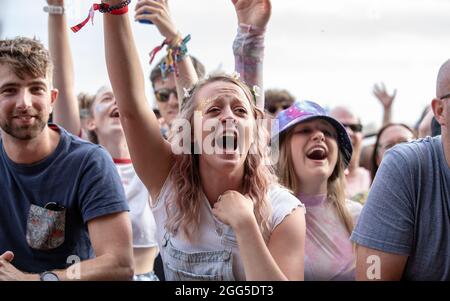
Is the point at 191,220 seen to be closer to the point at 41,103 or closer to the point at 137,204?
the point at 41,103

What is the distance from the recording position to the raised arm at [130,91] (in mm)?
2094

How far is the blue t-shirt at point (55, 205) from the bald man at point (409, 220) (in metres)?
0.85

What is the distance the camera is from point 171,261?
2.12 meters

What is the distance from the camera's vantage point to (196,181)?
2.23 m

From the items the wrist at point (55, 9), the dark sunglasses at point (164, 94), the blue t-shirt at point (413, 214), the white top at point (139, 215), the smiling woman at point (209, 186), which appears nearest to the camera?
the blue t-shirt at point (413, 214)

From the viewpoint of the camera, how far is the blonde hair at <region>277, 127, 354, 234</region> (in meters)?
2.62

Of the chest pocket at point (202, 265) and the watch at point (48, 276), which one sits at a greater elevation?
the chest pocket at point (202, 265)

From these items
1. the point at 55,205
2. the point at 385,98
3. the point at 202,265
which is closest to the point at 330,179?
the point at 202,265

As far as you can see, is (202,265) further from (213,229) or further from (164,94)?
(164,94)

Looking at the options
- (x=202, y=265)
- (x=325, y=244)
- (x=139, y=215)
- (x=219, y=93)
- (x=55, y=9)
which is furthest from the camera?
(x=139, y=215)

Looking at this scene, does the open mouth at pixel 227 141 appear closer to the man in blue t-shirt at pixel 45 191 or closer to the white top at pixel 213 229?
the white top at pixel 213 229

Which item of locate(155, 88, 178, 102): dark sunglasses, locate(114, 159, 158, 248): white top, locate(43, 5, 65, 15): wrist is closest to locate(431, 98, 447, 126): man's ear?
locate(114, 159, 158, 248): white top

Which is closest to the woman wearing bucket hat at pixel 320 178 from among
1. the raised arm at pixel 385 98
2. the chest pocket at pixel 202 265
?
the chest pocket at pixel 202 265

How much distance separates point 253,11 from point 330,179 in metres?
0.76
